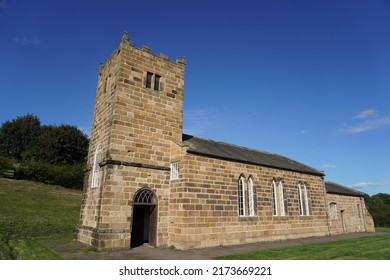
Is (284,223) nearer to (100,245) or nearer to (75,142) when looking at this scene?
(100,245)

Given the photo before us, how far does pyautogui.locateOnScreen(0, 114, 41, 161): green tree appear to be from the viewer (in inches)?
1903

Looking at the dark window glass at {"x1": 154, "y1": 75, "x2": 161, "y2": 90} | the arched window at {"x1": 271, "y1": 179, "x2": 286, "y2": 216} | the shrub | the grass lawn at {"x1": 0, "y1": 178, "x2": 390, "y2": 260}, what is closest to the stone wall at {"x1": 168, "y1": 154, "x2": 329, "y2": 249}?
the arched window at {"x1": 271, "y1": 179, "x2": 286, "y2": 216}

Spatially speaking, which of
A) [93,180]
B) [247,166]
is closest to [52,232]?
[93,180]

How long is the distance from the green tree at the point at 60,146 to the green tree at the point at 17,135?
355 cm

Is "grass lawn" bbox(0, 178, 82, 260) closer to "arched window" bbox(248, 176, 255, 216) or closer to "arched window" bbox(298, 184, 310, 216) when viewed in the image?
"arched window" bbox(248, 176, 255, 216)

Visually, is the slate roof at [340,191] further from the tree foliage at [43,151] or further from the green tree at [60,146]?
the green tree at [60,146]

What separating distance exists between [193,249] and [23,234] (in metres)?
10.8

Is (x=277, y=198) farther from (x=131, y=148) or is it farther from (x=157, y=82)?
(x=157, y=82)

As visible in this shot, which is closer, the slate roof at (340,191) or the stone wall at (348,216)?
the stone wall at (348,216)

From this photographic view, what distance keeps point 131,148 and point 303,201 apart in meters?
14.7

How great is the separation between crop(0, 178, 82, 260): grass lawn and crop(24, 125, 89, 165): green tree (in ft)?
50.0

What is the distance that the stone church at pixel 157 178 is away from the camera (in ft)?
41.9

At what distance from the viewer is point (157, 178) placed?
14.3 metres

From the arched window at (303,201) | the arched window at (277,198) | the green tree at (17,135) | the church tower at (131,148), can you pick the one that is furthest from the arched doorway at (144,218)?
the green tree at (17,135)
